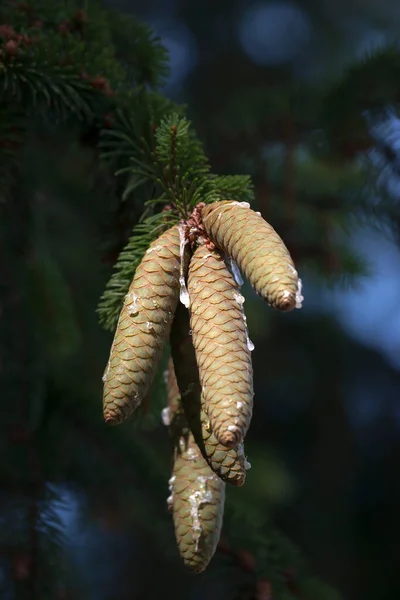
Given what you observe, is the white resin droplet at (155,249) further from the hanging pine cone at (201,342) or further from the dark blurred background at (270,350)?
the dark blurred background at (270,350)

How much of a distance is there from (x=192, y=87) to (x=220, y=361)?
7.42 ft

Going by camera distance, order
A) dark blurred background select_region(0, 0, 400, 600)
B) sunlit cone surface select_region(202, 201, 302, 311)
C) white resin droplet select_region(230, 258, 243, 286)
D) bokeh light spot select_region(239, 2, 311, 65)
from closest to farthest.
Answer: sunlit cone surface select_region(202, 201, 302, 311) → white resin droplet select_region(230, 258, 243, 286) → dark blurred background select_region(0, 0, 400, 600) → bokeh light spot select_region(239, 2, 311, 65)

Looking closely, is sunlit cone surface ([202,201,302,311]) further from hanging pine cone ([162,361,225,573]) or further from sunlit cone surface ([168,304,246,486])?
hanging pine cone ([162,361,225,573])

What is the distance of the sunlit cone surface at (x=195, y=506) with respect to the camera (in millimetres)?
691

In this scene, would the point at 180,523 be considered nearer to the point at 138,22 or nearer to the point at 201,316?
the point at 201,316

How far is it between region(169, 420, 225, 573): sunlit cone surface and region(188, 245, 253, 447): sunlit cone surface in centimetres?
14

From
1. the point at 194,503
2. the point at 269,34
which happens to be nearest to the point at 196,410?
the point at 194,503

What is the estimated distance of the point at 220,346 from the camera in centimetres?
61

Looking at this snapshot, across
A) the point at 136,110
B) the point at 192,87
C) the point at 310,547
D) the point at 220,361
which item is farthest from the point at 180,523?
the point at 310,547

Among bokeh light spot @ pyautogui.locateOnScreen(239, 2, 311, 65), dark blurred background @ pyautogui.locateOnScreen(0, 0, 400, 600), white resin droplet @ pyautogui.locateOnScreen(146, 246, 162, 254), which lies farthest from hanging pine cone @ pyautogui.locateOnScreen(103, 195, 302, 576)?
bokeh light spot @ pyautogui.locateOnScreen(239, 2, 311, 65)

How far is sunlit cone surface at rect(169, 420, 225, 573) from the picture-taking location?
691 mm

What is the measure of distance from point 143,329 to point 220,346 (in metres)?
0.08

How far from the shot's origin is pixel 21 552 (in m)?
1.15

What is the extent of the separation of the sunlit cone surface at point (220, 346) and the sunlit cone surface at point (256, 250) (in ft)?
0.09
